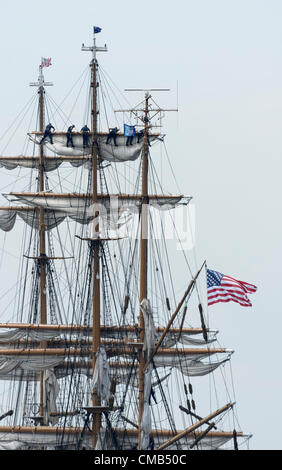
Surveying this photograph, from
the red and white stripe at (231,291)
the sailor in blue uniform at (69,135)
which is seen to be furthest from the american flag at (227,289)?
the sailor in blue uniform at (69,135)

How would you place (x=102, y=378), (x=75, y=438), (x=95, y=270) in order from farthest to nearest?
(x=75, y=438), (x=95, y=270), (x=102, y=378)

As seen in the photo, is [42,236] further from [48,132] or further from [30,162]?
[48,132]

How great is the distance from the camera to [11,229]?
173625mm

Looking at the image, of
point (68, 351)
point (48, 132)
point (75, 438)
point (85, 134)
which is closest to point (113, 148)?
point (85, 134)

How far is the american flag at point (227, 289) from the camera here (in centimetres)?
14525

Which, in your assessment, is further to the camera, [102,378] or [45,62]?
[45,62]

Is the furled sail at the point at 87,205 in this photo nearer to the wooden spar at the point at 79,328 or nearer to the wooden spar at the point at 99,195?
the wooden spar at the point at 99,195

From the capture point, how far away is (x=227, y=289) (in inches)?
5733

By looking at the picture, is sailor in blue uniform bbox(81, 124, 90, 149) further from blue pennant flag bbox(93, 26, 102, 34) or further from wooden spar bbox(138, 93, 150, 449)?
blue pennant flag bbox(93, 26, 102, 34)

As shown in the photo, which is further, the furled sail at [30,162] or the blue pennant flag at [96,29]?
the furled sail at [30,162]

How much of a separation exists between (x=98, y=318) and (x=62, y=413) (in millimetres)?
13561

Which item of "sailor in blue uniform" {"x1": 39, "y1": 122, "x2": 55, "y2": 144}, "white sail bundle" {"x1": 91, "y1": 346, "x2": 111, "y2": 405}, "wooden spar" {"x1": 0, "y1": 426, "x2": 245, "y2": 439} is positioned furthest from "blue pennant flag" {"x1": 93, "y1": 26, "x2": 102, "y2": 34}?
"wooden spar" {"x1": 0, "y1": 426, "x2": 245, "y2": 439}

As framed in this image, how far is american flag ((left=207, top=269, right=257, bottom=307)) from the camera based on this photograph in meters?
145
